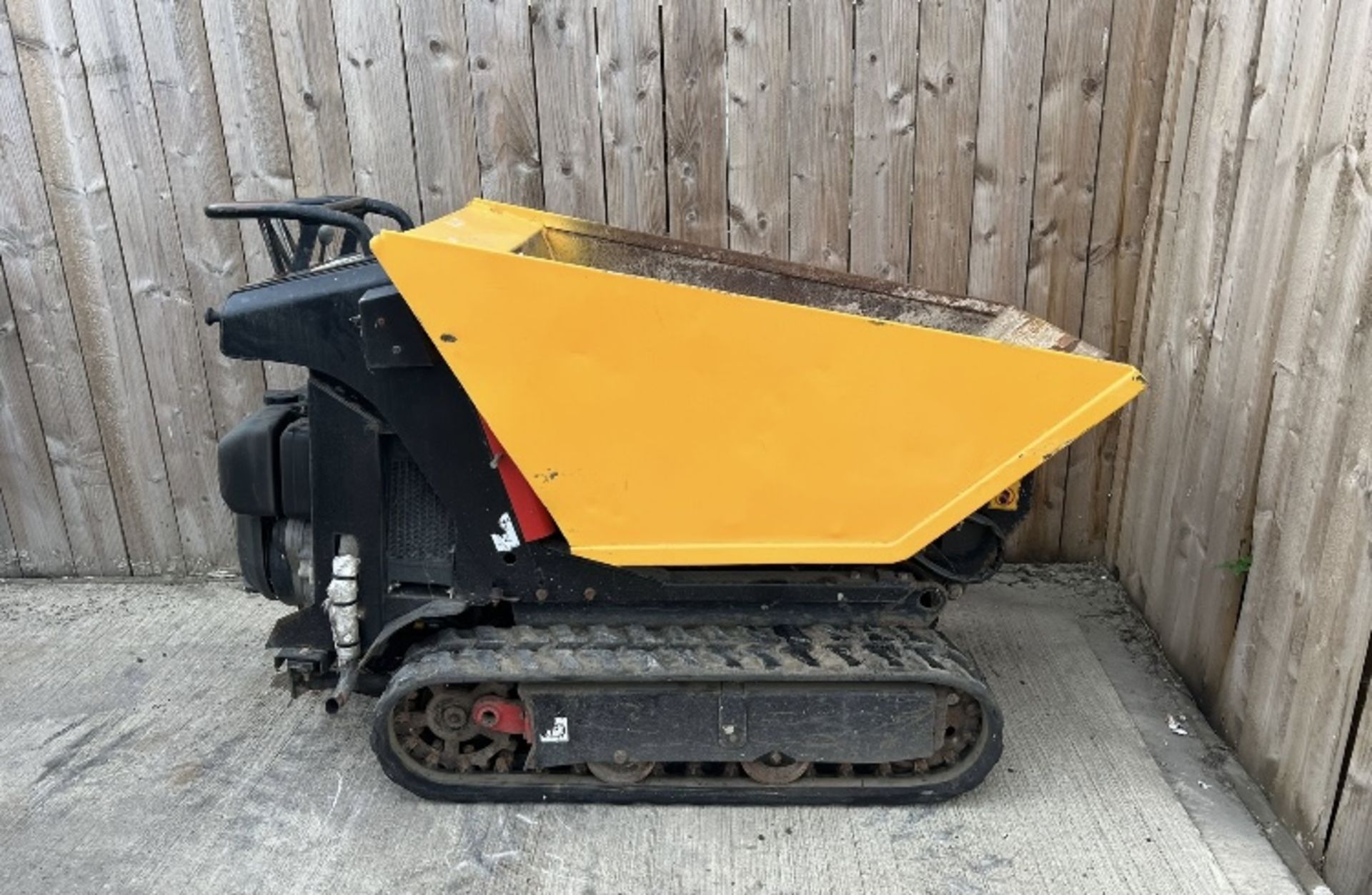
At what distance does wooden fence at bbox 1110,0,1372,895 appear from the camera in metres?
2.44

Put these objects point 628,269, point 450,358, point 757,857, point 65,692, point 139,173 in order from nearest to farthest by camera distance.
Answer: point 450,358 < point 757,857 < point 628,269 < point 65,692 < point 139,173

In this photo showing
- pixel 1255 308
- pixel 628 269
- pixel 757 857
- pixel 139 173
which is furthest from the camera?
pixel 139 173

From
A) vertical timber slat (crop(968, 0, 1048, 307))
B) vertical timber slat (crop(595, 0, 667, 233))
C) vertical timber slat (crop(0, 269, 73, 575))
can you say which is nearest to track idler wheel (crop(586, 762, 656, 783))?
vertical timber slat (crop(595, 0, 667, 233))

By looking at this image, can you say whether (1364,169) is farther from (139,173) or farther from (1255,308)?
(139,173)

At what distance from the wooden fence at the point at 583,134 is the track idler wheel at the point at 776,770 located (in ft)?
5.55

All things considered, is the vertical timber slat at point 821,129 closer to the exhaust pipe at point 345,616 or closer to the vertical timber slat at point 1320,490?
the vertical timber slat at point 1320,490

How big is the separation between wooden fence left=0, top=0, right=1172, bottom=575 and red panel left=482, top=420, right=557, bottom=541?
1.29 m

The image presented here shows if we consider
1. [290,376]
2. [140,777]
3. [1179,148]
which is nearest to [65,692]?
[140,777]

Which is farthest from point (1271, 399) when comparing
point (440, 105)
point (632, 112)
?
point (440, 105)

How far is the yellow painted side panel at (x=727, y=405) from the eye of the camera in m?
2.37

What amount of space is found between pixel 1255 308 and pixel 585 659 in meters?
1.98

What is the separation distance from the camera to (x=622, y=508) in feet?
8.48

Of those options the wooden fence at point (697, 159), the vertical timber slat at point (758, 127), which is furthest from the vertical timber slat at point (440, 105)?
the vertical timber slat at point (758, 127)

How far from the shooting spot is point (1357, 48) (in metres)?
2.46
